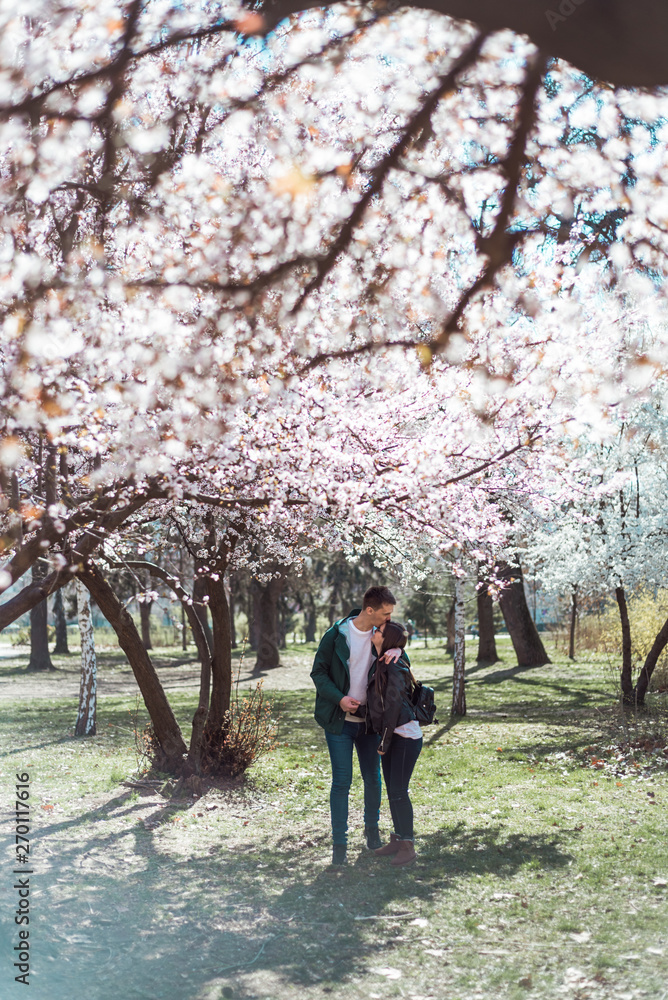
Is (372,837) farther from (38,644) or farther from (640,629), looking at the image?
(38,644)

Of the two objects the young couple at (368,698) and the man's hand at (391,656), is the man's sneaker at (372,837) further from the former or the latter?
the man's hand at (391,656)

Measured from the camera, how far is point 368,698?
5.46m

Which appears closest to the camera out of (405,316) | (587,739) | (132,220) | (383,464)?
(132,220)

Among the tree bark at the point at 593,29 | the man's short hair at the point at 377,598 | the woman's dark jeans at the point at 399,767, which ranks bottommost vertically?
the woman's dark jeans at the point at 399,767

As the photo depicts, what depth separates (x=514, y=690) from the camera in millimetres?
19000

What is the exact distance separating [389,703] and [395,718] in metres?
0.10

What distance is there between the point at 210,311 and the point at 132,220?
35.6 inches

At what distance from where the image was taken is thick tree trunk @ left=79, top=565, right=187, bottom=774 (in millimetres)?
7906

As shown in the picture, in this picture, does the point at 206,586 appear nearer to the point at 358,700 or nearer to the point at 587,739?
the point at 358,700

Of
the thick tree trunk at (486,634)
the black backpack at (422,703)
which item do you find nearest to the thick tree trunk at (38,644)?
the thick tree trunk at (486,634)

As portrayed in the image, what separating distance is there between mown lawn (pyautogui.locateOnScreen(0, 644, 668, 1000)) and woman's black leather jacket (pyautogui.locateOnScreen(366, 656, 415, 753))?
993mm

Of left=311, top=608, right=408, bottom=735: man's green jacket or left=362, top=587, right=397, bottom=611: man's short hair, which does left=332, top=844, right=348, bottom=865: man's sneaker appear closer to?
left=311, top=608, right=408, bottom=735: man's green jacket

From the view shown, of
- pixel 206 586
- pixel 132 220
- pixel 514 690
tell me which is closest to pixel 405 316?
pixel 132 220

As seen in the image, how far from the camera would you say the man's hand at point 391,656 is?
541cm
